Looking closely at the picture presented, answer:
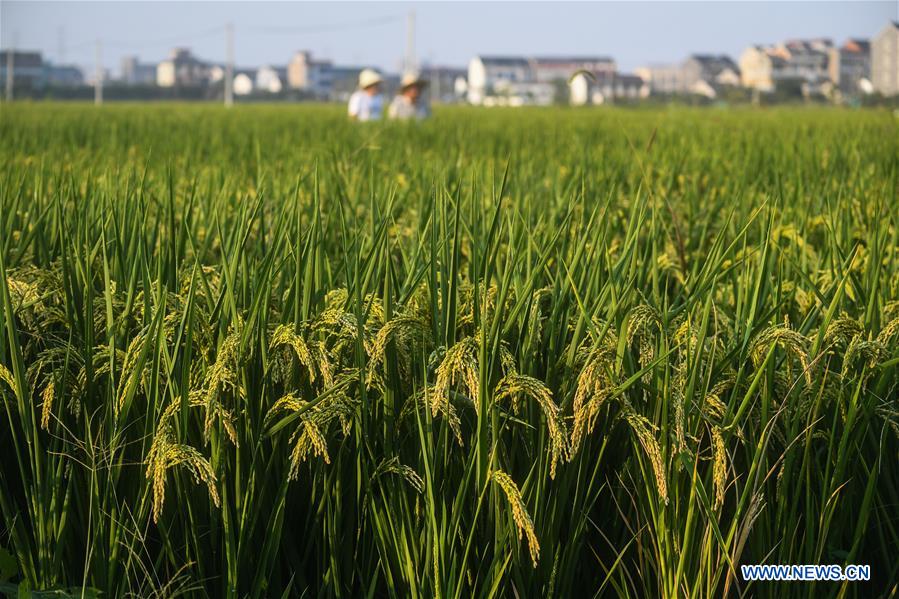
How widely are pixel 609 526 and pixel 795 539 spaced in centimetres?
30

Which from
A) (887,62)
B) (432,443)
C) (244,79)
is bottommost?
(432,443)

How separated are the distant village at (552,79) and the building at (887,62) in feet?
0.17

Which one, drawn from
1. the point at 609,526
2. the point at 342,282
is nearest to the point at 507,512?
the point at 609,526

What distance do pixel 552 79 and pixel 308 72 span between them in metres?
61.7

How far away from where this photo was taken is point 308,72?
120 metres

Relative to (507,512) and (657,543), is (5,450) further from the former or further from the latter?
(657,543)

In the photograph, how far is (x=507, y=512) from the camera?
149 centimetres

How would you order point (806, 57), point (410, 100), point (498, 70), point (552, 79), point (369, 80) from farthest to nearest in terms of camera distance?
point (498, 70) < point (806, 57) < point (552, 79) < point (410, 100) < point (369, 80)

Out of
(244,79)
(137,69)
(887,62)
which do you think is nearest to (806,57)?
(887,62)

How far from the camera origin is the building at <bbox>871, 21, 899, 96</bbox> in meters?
32.1

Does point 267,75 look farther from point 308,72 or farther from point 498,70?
point 498,70

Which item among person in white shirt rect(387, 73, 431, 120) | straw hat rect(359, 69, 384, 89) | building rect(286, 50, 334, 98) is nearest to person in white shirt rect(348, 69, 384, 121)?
straw hat rect(359, 69, 384, 89)

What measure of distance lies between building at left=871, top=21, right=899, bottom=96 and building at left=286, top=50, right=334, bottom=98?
250 ft

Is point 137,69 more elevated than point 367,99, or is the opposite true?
point 137,69
